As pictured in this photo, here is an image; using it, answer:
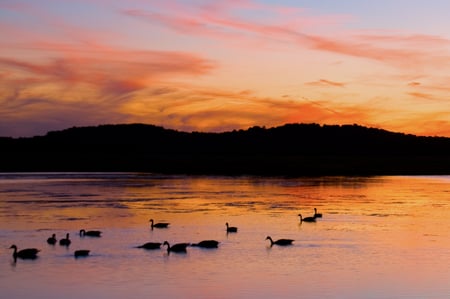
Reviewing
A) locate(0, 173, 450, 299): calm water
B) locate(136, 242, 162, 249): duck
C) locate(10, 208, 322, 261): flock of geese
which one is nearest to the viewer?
locate(0, 173, 450, 299): calm water

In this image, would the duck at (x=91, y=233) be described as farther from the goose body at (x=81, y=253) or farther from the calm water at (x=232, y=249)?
the goose body at (x=81, y=253)

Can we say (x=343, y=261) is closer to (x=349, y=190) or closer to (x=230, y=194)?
(x=230, y=194)

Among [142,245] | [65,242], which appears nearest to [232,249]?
[142,245]

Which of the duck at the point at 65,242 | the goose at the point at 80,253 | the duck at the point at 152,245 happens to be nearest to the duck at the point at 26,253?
the goose at the point at 80,253

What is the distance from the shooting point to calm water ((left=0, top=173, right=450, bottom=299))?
16.5 meters

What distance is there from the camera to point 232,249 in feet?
73.0

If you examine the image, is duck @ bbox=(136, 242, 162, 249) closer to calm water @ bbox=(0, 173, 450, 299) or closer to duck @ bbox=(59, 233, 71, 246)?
calm water @ bbox=(0, 173, 450, 299)

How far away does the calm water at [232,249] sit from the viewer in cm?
1645

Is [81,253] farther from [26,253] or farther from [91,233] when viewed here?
[91,233]

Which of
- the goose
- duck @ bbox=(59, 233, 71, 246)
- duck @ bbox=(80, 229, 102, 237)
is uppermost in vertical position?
duck @ bbox=(80, 229, 102, 237)

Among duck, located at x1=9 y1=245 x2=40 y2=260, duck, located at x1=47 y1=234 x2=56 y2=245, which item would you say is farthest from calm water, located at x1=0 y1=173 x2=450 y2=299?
duck, located at x1=9 y1=245 x2=40 y2=260

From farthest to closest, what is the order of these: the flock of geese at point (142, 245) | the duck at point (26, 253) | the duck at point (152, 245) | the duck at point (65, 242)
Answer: the duck at point (65, 242) < the duck at point (152, 245) < the flock of geese at point (142, 245) < the duck at point (26, 253)

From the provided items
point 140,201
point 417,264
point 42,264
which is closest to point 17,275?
point 42,264

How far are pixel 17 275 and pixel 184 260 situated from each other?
456 cm
